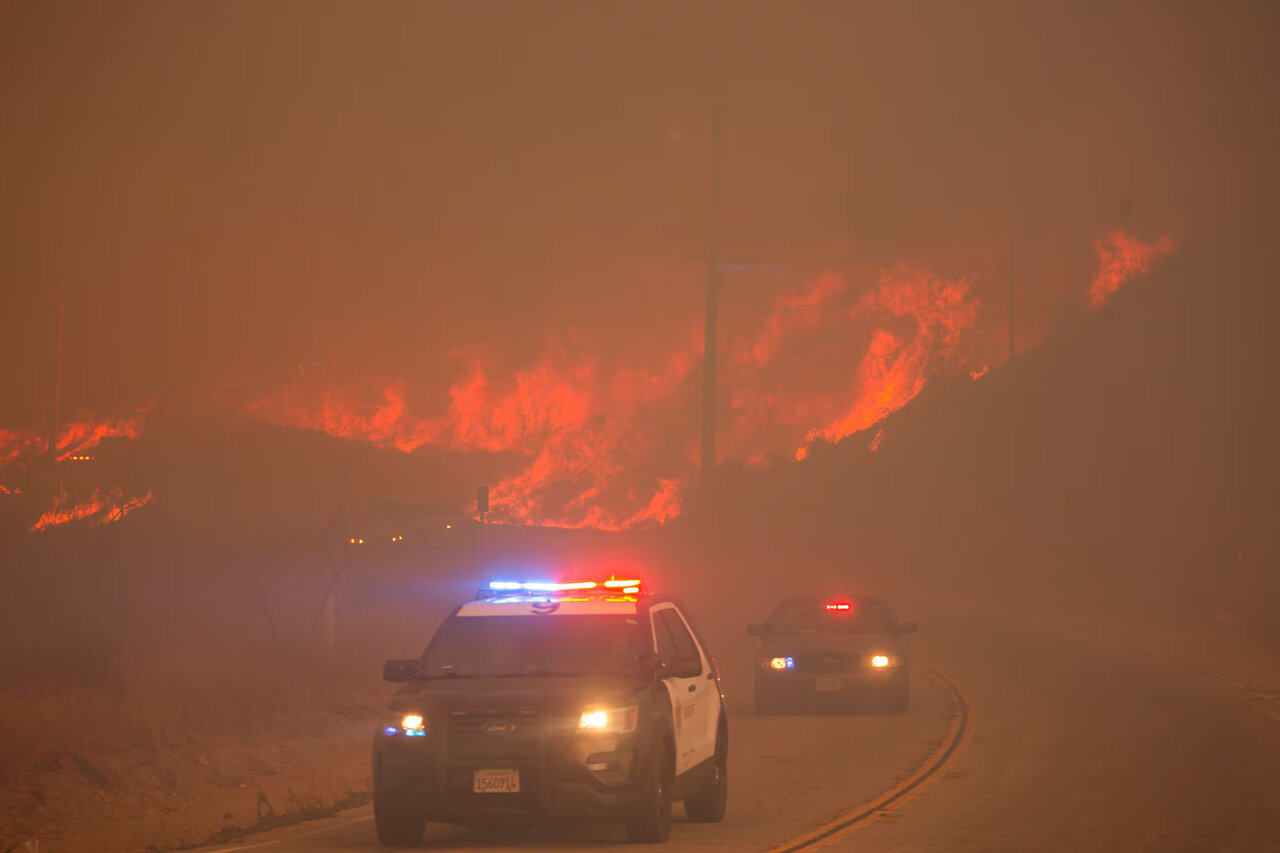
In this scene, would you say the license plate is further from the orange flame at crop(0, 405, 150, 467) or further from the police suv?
the orange flame at crop(0, 405, 150, 467)

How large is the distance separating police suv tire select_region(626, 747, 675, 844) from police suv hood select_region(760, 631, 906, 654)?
10562 millimetres

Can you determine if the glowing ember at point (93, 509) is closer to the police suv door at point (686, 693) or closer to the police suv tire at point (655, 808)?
the police suv door at point (686, 693)

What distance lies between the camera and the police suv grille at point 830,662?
21875mm

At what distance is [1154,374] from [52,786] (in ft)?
199

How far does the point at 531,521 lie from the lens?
217 ft

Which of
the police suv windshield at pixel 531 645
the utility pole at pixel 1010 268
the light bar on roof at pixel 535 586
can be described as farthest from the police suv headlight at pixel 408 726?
the utility pole at pixel 1010 268

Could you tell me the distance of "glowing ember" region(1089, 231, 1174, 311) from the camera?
71938 mm

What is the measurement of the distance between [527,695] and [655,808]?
122 cm

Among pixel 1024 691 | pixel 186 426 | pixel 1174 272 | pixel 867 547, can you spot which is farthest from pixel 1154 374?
pixel 1024 691

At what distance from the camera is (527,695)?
36.2 feet

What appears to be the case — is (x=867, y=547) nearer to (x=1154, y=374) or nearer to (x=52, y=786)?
(x=1154, y=374)

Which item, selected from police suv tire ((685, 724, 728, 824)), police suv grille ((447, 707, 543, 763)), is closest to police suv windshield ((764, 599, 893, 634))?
police suv tire ((685, 724, 728, 824))

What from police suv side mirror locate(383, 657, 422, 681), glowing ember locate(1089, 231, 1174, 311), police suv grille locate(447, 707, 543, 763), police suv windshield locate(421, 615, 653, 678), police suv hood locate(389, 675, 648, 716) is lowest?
police suv grille locate(447, 707, 543, 763)

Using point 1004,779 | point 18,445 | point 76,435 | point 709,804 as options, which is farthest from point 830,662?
point 18,445
